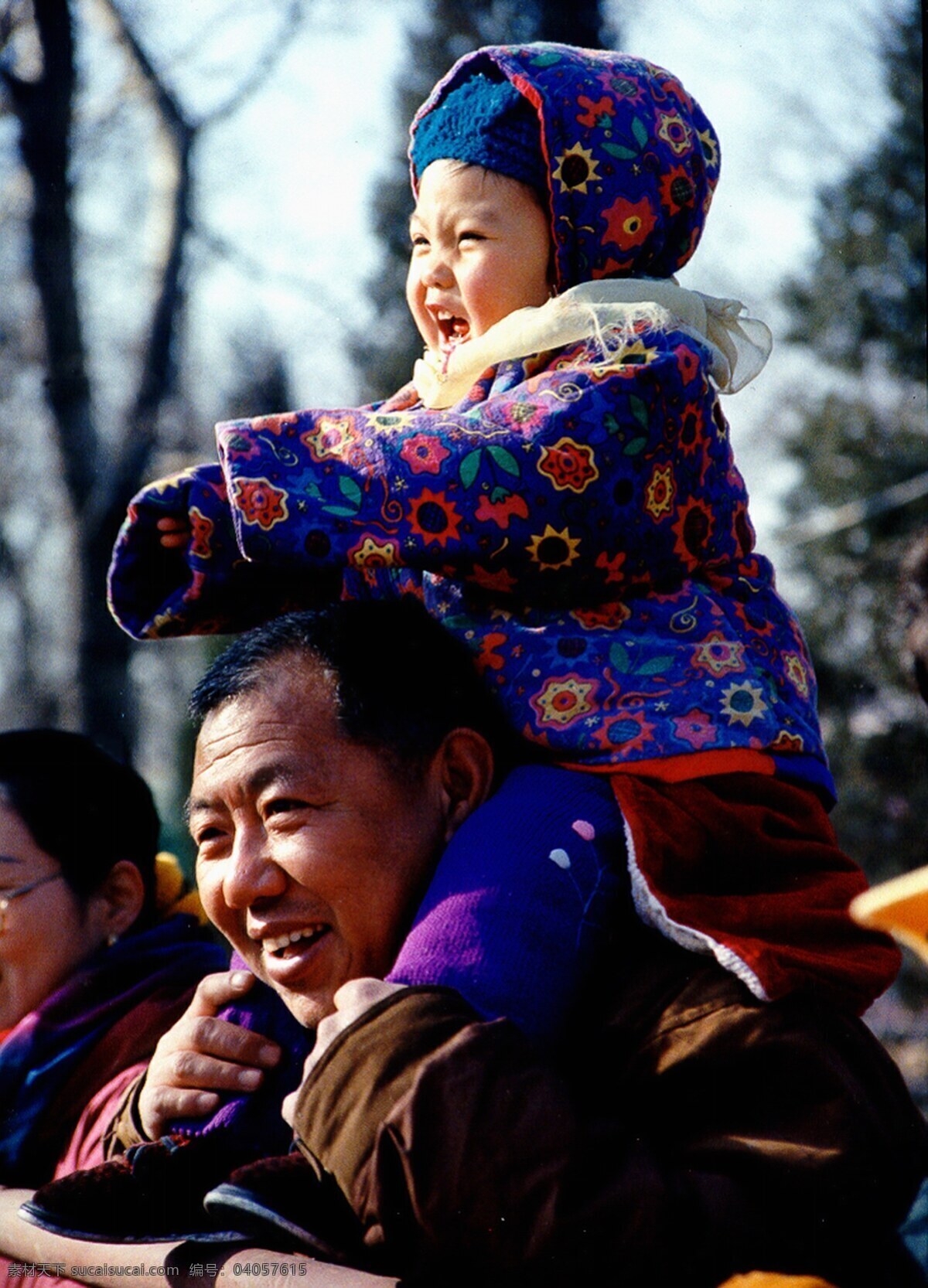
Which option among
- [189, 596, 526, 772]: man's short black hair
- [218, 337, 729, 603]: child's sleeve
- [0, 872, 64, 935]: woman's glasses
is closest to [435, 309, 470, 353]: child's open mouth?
[218, 337, 729, 603]: child's sleeve

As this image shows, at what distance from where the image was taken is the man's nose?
6.88 ft

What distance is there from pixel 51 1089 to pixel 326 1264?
1216 millimetres

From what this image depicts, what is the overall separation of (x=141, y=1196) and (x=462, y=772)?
73cm

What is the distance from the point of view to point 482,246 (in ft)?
8.05

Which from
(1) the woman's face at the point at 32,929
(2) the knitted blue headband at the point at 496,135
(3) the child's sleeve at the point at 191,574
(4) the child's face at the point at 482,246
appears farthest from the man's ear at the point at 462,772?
(1) the woman's face at the point at 32,929

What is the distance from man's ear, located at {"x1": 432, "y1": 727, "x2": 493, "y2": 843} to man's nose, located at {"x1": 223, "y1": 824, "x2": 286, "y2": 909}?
0.26m

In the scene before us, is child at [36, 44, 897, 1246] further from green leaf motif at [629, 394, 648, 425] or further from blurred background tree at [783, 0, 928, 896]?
blurred background tree at [783, 0, 928, 896]

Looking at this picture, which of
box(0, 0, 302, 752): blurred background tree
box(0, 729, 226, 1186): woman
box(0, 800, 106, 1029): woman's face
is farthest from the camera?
box(0, 0, 302, 752): blurred background tree

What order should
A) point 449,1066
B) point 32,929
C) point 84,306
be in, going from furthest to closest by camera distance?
point 84,306
point 32,929
point 449,1066

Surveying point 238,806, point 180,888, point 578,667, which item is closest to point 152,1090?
point 238,806

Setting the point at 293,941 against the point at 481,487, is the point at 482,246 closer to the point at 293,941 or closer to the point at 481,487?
the point at 481,487

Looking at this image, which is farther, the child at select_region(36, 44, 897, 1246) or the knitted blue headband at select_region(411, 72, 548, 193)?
the knitted blue headband at select_region(411, 72, 548, 193)

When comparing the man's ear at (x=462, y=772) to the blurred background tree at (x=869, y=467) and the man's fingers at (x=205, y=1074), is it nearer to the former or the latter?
the man's fingers at (x=205, y=1074)

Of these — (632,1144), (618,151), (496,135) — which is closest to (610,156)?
(618,151)
